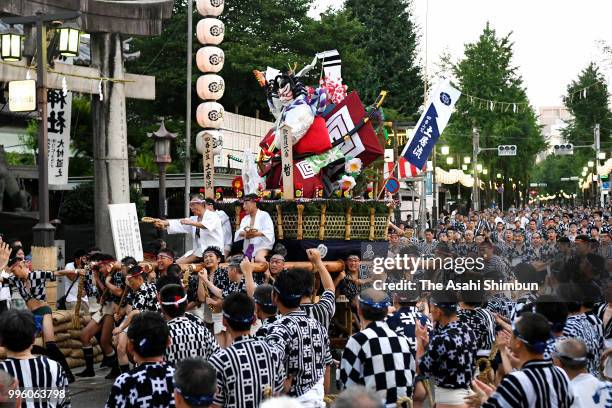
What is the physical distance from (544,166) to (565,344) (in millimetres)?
137288

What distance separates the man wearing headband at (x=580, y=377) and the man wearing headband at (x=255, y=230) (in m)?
6.91

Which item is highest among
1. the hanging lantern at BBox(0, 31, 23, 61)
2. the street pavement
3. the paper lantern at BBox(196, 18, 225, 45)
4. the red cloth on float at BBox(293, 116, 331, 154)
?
the paper lantern at BBox(196, 18, 225, 45)

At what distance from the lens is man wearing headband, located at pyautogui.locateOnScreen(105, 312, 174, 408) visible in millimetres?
5316

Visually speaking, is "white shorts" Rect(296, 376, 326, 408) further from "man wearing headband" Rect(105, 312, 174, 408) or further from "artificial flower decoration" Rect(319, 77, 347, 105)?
"artificial flower decoration" Rect(319, 77, 347, 105)

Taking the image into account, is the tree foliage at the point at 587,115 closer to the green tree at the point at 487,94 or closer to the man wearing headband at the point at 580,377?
the green tree at the point at 487,94

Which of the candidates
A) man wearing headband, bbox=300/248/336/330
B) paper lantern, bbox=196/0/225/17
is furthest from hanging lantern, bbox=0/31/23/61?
paper lantern, bbox=196/0/225/17

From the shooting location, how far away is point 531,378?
5.19 m

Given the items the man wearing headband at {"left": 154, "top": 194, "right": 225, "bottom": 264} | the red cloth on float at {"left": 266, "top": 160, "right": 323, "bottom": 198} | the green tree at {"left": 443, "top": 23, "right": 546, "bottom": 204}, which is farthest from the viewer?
the green tree at {"left": 443, "top": 23, "right": 546, "bottom": 204}

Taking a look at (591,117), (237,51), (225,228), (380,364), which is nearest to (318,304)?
(380,364)

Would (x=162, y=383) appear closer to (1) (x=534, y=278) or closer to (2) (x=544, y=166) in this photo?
(1) (x=534, y=278)

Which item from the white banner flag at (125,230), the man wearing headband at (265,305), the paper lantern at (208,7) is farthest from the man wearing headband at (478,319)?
the paper lantern at (208,7)

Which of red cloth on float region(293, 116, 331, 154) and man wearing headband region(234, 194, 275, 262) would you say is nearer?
man wearing headband region(234, 194, 275, 262)

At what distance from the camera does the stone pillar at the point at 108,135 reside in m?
19.7

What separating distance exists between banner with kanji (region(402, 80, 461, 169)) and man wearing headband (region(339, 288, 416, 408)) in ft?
35.6
